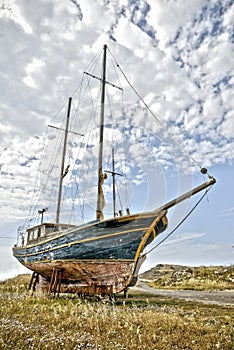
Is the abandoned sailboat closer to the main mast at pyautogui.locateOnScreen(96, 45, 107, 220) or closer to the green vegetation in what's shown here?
the main mast at pyautogui.locateOnScreen(96, 45, 107, 220)

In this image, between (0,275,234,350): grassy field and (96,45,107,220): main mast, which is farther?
(96,45,107,220): main mast

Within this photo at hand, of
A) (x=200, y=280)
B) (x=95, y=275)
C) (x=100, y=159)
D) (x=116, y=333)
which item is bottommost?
(x=116, y=333)

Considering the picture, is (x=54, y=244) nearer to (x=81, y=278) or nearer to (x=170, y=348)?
(x=81, y=278)

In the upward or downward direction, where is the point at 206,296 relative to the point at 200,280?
downward

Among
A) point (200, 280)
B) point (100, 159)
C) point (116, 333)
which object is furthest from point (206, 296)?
point (116, 333)

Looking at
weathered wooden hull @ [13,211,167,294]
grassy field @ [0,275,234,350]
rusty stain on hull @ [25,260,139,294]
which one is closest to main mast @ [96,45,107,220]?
weathered wooden hull @ [13,211,167,294]

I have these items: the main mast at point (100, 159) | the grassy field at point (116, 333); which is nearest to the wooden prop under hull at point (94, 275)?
the main mast at point (100, 159)

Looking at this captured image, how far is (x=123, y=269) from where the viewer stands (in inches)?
542

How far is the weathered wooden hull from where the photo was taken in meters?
13.8

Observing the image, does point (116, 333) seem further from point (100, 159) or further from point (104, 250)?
point (100, 159)

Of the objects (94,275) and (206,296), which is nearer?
(94,275)

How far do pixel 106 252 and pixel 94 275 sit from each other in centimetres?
144

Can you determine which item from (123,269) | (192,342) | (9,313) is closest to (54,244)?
(123,269)

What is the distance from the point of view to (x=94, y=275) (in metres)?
14.7
